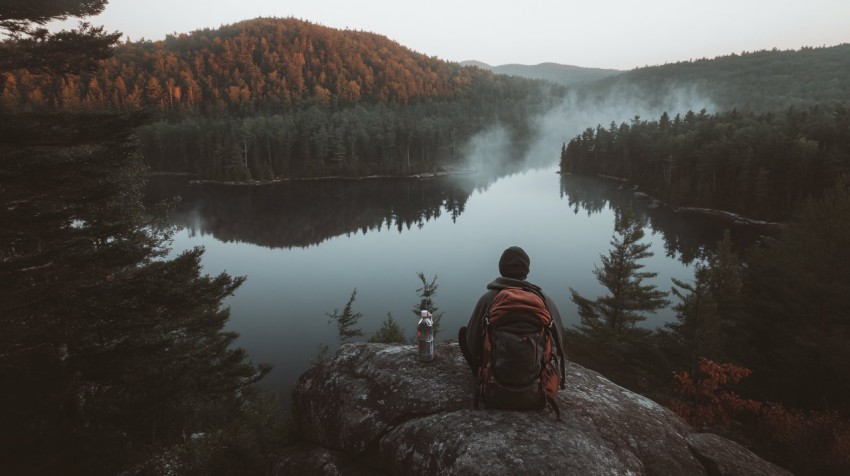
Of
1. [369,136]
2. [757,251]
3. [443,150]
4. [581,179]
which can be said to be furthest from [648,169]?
[757,251]

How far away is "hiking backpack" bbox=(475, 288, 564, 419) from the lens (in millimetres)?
4727

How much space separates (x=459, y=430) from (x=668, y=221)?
8746 cm

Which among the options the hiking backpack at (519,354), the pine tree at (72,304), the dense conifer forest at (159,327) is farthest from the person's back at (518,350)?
the pine tree at (72,304)

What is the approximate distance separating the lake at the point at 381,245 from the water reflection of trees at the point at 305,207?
0.31 metres

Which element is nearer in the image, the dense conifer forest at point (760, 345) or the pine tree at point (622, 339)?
the dense conifer forest at point (760, 345)

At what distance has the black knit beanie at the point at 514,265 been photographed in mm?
5617

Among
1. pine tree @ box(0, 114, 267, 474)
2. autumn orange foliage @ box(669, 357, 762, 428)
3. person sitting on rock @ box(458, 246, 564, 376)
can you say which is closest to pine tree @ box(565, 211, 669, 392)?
autumn orange foliage @ box(669, 357, 762, 428)

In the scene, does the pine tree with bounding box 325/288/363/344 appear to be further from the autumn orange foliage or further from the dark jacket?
the dark jacket

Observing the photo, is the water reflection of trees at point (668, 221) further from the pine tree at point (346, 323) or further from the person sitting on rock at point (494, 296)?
the person sitting on rock at point (494, 296)

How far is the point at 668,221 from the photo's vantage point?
79125mm

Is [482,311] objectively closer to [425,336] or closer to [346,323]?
[425,336]

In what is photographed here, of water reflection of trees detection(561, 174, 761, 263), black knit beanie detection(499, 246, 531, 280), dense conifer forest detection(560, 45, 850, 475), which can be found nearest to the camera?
black knit beanie detection(499, 246, 531, 280)

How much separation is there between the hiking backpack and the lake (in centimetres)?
2227

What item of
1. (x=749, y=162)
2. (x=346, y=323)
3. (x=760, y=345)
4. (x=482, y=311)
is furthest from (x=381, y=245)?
(x=749, y=162)
